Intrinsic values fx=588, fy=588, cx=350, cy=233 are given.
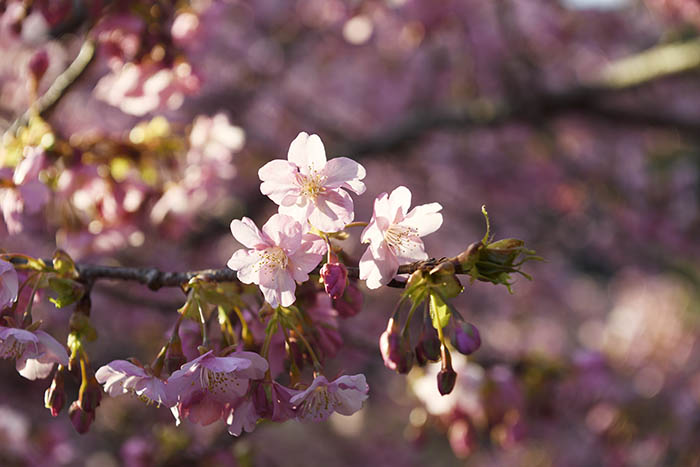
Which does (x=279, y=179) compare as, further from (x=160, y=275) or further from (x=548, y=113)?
(x=548, y=113)

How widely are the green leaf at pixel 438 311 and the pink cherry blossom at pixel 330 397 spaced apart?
15 cm

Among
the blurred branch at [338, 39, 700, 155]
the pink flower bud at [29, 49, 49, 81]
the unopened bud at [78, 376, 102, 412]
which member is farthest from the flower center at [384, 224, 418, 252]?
the blurred branch at [338, 39, 700, 155]

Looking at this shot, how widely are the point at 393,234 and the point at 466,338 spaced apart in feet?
0.69

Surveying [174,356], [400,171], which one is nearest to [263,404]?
[174,356]

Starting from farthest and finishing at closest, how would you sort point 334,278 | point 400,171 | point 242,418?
point 400,171
point 242,418
point 334,278

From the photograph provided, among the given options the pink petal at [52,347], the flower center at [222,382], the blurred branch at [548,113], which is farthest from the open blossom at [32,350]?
the blurred branch at [548,113]

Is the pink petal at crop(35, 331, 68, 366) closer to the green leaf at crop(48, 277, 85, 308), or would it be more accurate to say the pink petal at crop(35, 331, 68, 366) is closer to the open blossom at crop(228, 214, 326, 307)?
the green leaf at crop(48, 277, 85, 308)

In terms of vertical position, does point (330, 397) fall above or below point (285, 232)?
below

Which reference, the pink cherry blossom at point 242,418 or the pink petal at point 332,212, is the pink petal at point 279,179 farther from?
the pink cherry blossom at point 242,418

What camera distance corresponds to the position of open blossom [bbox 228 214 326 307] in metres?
0.94

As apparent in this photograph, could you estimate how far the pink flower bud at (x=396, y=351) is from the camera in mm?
970

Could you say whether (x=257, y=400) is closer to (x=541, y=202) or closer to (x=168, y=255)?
Answer: (x=168, y=255)

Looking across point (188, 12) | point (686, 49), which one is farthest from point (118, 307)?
point (686, 49)

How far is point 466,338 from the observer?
3.20 ft
